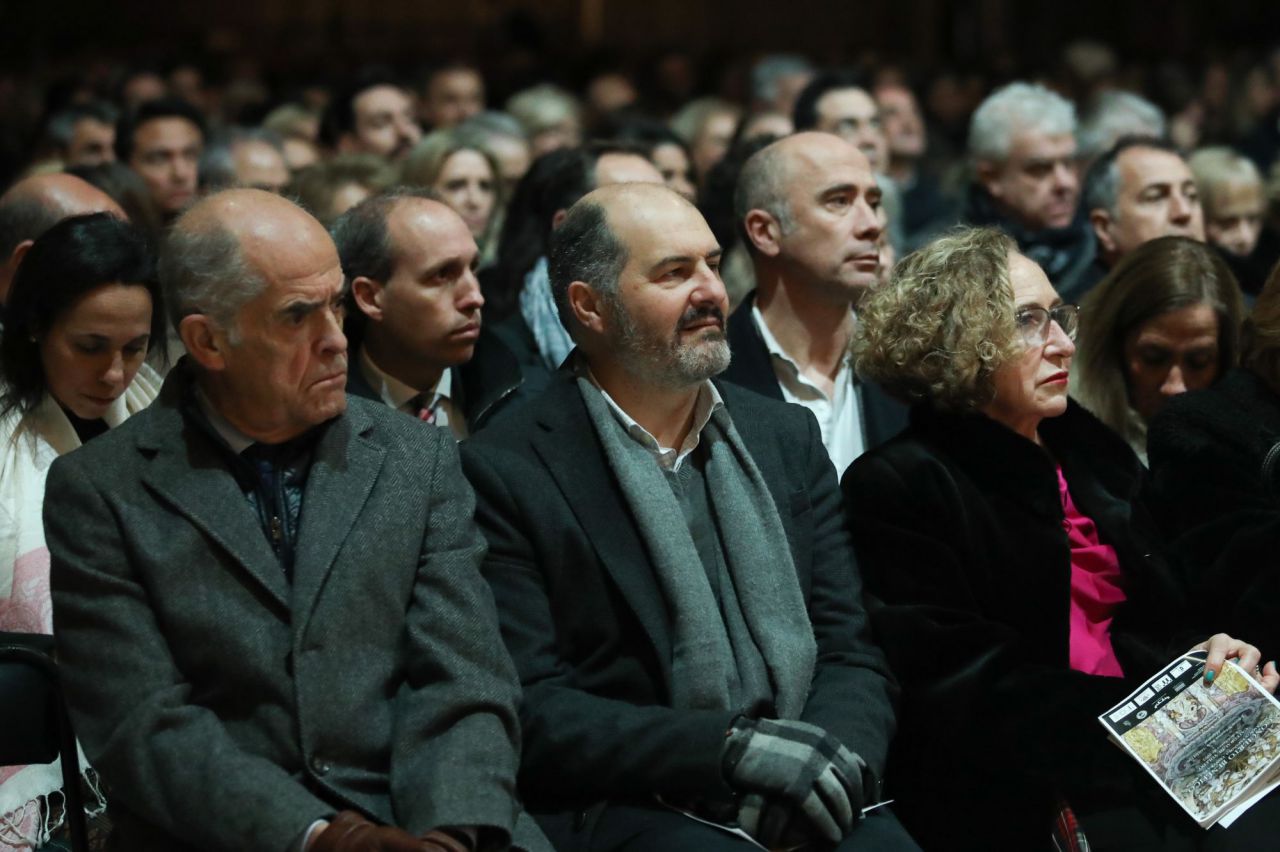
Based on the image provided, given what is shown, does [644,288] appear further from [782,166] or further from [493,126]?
[493,126]

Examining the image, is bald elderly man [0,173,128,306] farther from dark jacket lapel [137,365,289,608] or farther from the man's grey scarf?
the man's grey scarf

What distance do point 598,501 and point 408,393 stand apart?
1100mm

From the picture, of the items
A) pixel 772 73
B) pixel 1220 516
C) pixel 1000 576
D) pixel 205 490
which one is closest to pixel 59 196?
pixel 205 490

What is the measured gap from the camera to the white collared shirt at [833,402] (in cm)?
425

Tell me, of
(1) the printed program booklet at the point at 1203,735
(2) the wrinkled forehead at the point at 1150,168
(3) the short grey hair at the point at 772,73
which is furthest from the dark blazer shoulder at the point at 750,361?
(3) the short grey hair at the point at 772,73

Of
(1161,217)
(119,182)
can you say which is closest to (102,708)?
(119,182)

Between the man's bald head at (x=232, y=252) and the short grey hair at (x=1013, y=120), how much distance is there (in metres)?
3.85

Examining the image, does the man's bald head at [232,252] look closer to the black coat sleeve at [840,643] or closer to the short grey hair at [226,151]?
the black coat sleeve at [840,643]

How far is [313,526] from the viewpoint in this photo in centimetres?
280

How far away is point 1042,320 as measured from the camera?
11.1ft

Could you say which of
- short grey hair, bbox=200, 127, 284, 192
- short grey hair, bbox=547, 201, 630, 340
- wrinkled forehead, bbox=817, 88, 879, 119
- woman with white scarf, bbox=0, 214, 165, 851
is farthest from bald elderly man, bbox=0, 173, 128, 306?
wrinkled forehead, bbox=817, 88, 879, 119

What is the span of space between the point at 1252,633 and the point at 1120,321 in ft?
3.05

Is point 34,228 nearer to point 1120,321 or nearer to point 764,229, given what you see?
point 764,229

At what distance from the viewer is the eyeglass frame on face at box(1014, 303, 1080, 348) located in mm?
3352
